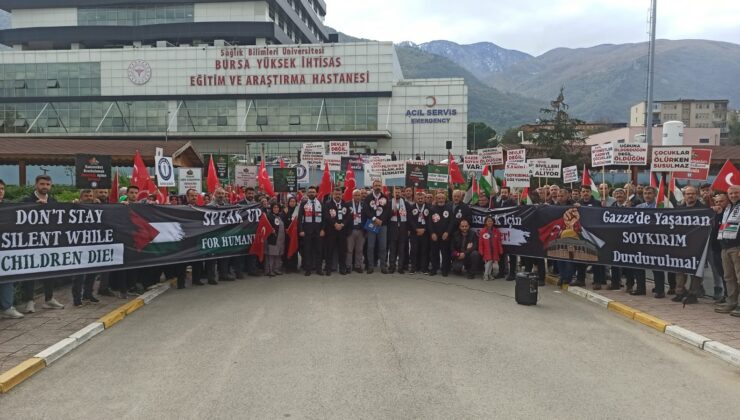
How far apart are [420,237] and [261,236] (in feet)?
11.7

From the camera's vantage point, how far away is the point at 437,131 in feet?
200

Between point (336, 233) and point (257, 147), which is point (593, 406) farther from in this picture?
point (257, 147)

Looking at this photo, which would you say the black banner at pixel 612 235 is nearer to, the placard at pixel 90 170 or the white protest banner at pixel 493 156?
the white protest banner at pixel 493 156

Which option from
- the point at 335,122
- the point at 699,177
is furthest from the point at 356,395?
the point at 335,122

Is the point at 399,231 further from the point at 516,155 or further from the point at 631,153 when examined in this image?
the point at 631,153

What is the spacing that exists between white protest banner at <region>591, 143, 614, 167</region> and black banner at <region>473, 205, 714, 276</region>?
3.28 meters

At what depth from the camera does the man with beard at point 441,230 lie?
12.5 meters

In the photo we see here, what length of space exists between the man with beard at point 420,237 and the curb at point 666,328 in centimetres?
328

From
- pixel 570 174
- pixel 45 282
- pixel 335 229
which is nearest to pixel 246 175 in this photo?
pixel 335 229

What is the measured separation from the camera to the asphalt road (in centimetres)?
500

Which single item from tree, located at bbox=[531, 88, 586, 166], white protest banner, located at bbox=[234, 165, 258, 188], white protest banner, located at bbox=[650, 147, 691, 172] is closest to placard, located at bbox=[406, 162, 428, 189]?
white protest banner, located at bbox=[650, 147, 691, 172]

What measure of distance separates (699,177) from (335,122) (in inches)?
1909

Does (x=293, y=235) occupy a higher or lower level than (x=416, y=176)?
lower

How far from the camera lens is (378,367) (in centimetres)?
599
